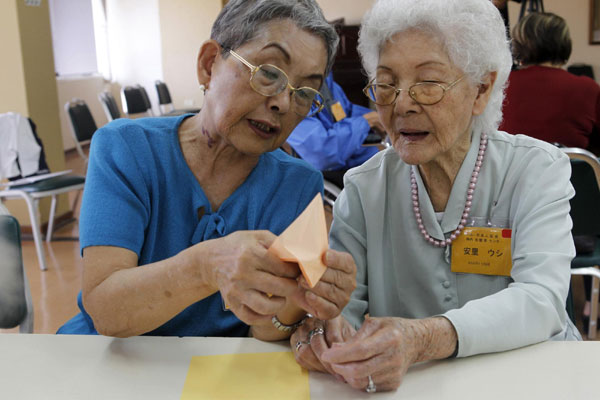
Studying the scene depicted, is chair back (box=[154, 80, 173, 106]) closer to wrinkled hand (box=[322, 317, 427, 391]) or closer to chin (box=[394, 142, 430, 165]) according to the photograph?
chin (box=[394, 142, 430, 165])

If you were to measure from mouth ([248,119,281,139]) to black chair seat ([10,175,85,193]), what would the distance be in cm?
355

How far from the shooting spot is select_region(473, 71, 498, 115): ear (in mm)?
1397

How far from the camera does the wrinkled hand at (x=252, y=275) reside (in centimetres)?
95

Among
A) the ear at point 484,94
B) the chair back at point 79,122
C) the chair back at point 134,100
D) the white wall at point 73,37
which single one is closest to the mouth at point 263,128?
the ear at point 484,94

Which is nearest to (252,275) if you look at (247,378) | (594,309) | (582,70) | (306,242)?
(306,242)

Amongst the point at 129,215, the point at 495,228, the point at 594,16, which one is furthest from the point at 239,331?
the point at 594,16

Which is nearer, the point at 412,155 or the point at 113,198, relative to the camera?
the point at 113,198

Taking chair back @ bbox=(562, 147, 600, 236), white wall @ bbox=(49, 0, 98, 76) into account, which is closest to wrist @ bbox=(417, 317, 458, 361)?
chair back @ bbox=(562, 147, 600, 236)

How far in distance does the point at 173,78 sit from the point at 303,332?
10252 millimetres

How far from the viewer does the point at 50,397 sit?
96 cm

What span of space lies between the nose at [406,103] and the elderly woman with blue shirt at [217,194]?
20 cm

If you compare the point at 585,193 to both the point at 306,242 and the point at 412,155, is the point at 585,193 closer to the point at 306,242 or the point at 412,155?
the point at 412,155

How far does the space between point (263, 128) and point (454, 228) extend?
1.76 ft

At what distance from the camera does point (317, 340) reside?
1.10 meters
